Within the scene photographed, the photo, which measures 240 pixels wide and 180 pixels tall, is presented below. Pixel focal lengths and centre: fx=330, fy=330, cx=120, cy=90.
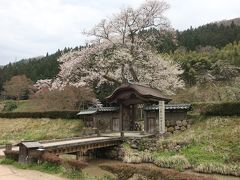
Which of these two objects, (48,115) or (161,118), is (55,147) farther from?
(48,115)

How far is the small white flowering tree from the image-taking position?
28734 millimetres

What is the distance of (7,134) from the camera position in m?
31.5

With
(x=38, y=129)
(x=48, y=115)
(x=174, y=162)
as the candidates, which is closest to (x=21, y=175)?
(x=174, y=162)

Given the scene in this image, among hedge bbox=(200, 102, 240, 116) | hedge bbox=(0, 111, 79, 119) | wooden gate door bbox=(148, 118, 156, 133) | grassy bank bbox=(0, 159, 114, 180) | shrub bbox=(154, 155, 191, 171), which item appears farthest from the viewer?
hedge bbox=(0, 111, 79, 119)

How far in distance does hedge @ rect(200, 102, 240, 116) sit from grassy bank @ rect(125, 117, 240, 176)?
43 centimetres

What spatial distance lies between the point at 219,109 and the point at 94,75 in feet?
38.5

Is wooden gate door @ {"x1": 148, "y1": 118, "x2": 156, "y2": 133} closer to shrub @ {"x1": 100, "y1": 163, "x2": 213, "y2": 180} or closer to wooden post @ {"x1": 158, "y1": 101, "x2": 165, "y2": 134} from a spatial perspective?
wooden post @ {"x1": 158, "y1": 101, "x2": 165, "y2": 134}

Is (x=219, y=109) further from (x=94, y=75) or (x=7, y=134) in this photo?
(x=7, y=134)

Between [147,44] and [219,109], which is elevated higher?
[147,44]

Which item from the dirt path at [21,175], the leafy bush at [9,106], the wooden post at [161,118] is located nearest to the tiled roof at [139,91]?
the wooden post at [161,118]

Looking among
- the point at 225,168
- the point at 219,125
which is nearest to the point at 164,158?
the point at 225,168

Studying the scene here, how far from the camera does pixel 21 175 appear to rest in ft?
42.7

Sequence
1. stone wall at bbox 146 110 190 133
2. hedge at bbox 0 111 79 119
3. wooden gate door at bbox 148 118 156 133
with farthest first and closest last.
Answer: hedge at bbox 0 111 79 119 → wooden gate door at bbox 148 118 156 133 → stone wall at bbox 146 110 190 133

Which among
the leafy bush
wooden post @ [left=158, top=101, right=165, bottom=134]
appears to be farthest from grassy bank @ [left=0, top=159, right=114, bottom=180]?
the leafy bush
